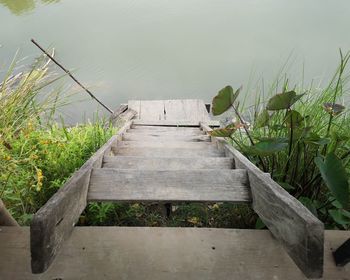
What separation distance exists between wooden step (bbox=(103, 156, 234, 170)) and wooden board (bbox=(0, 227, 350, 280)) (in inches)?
23.2

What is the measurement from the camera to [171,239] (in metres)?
1.21

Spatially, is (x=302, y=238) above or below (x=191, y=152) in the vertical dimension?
above

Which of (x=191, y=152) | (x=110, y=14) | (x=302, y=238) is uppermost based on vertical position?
(x=110, y=14)

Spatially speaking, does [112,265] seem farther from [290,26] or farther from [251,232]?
[290,26]

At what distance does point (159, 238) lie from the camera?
1217mm

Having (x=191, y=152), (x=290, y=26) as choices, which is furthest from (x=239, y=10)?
(x=191, y=152)

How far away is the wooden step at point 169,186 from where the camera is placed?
1.31 meters

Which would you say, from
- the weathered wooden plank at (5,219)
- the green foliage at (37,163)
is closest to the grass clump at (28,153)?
the green foliage at (37,163)

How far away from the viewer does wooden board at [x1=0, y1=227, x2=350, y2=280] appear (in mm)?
1104

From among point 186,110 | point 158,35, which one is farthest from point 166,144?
point 158,35

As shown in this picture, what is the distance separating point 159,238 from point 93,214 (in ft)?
1.80

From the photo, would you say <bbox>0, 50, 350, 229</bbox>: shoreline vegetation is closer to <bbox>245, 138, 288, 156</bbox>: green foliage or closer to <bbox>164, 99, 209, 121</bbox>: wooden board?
<bbox>245, 138, 288, 156</bbox>: green foliage

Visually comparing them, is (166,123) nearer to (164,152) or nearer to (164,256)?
(164,152)

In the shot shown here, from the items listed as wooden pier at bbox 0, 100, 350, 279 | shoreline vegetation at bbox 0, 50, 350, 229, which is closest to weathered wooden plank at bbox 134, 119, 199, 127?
shoreline vegetation at bbox 0, 50, 350, 229
